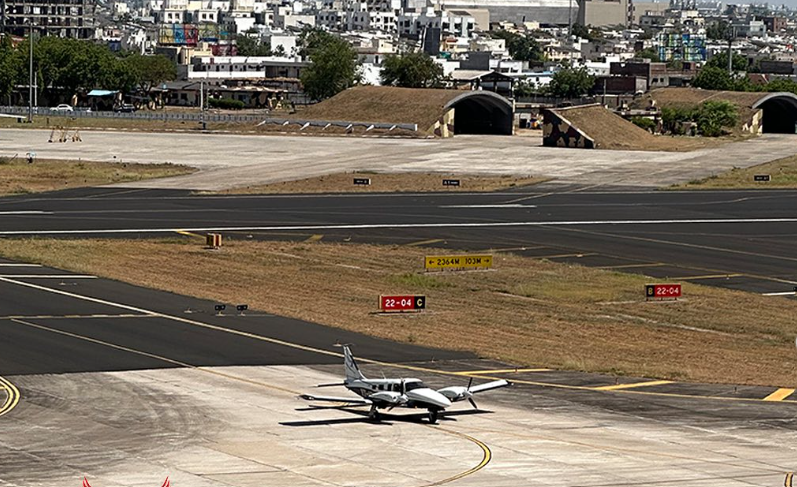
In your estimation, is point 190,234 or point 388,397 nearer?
point 388,397

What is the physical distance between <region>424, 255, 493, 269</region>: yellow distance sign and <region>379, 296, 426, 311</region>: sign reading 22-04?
45.5ft

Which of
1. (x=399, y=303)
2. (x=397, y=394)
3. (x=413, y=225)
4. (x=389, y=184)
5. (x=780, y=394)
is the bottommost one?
(x=389, y=184)

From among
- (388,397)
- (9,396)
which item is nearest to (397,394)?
(388,397)

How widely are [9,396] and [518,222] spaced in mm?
69104

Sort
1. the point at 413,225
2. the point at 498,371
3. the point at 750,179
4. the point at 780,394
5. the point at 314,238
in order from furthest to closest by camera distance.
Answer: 1. the point at 750,179
2. the point at 413,225
3. the point at 314,238
4. the point at 498,371
5. the point at 780,394

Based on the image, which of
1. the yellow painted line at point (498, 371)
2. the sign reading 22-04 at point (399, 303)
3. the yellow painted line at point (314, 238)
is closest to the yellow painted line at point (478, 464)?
the yellow painted line at point (498, 371)

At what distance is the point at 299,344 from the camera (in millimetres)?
69125

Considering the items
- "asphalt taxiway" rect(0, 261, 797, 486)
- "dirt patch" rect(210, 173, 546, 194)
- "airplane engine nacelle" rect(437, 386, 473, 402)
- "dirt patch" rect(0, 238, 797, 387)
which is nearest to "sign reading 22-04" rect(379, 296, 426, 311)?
"dirt patch" rect(0, 238, 797, 387)

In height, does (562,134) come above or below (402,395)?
below

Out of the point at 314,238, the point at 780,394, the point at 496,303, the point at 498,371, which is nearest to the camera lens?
the point at 780,394

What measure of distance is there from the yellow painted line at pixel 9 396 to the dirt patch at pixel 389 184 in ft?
273

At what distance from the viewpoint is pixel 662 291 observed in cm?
8488

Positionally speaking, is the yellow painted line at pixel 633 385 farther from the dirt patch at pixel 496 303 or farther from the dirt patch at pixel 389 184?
the dirt patch at pixel 389 184

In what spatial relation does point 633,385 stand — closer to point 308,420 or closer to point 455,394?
point 455,394
